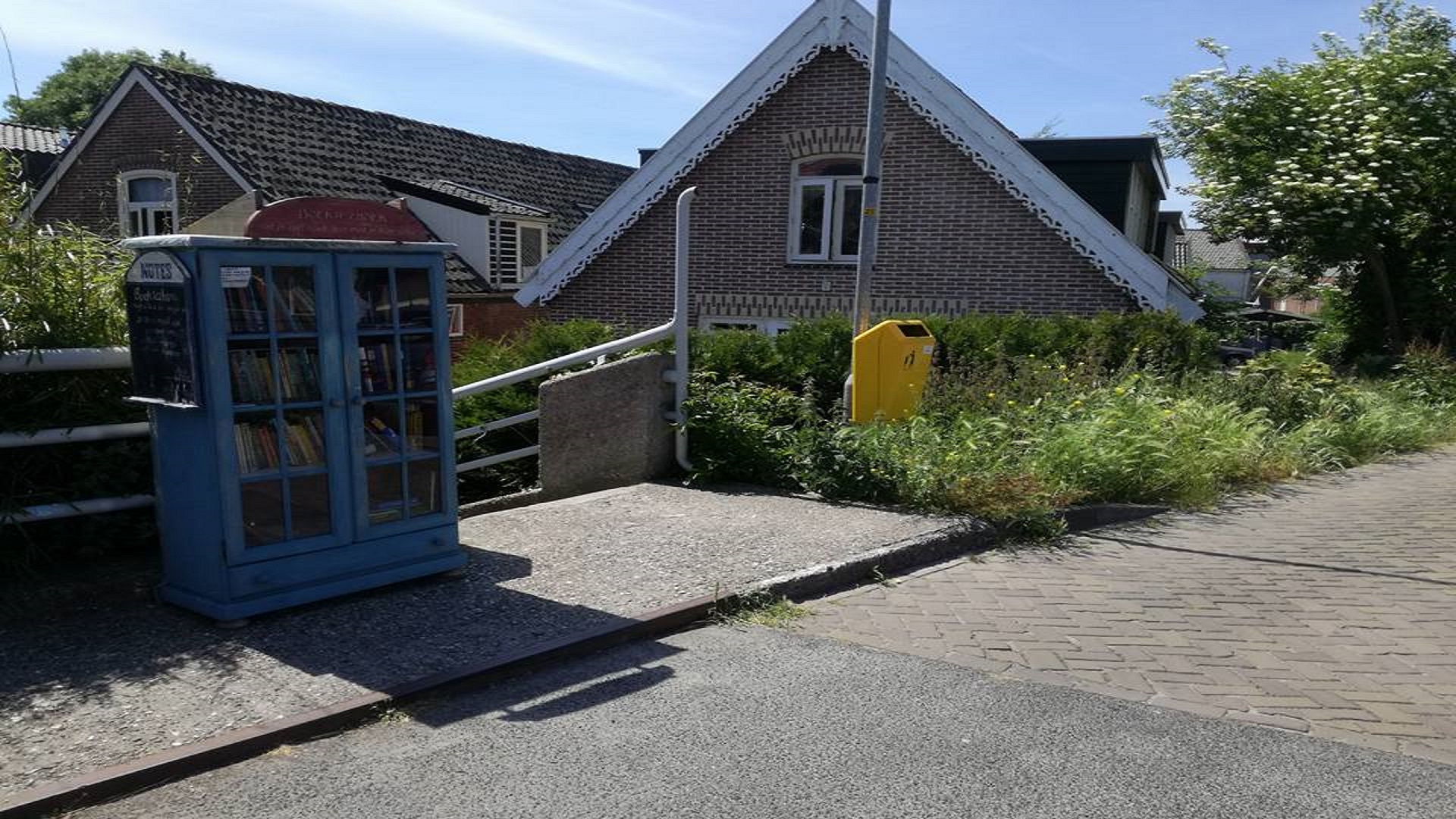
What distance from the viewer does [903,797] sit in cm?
358

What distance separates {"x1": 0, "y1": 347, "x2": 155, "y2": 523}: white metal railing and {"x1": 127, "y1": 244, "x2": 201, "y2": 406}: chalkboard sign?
28 cm

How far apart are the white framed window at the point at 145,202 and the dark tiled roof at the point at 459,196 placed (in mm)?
4622

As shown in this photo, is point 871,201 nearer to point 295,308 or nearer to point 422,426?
point 422,426

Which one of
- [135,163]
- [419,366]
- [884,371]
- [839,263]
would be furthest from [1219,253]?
[419,366]

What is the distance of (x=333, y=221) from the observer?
202 inches

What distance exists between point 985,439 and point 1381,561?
9.55ft

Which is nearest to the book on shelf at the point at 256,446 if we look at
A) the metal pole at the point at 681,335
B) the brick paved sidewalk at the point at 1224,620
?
the brick paved sidewalk at the point at 1224,620

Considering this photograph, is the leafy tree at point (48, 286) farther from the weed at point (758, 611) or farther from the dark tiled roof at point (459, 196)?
the dark tiled roof at point (459, 196)

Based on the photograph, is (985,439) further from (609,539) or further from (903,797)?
(903,797)

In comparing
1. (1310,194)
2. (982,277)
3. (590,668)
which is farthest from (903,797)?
(1310,194)

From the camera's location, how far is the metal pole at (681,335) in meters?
8.04

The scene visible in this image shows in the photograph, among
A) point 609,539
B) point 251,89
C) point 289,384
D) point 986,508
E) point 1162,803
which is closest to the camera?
point 1162,803

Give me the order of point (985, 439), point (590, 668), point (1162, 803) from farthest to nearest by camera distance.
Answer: point (985, 439) → point (590, 668) → point (1162, 803)

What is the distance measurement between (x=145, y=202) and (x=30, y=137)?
12.9 meters
